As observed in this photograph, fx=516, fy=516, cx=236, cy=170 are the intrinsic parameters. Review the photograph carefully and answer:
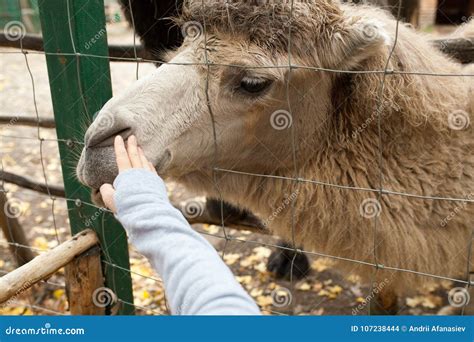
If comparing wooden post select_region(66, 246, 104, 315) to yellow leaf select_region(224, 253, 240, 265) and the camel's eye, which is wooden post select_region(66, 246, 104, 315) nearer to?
the camel's eye

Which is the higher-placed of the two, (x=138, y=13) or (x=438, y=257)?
(x=138, y=13)

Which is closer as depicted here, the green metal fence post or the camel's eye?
the camel's eye

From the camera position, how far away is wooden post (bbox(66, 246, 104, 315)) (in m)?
2.83

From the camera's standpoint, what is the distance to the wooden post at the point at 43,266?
235cm

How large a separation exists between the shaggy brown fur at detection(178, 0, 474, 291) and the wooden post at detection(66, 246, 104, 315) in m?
0.87

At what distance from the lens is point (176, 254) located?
4.95 ft

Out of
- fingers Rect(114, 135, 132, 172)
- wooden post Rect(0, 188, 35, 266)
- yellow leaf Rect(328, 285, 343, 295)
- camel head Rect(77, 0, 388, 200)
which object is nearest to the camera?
fingers Rect(114, 135, 132, 172)

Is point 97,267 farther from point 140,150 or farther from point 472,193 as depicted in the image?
point 472,193

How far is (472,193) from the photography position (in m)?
2.45

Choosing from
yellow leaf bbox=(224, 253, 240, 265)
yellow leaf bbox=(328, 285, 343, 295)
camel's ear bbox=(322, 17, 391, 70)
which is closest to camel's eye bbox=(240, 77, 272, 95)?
camel's ear bbox=(322, 17, 391, 70)

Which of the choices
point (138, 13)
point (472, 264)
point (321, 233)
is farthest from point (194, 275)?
point (138, 13)

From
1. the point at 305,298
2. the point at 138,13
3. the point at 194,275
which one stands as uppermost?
the point at 138,13

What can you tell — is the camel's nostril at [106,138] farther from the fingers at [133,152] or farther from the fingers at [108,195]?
the fingers at [108,195]

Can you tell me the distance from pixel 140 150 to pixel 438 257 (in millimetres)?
1543
